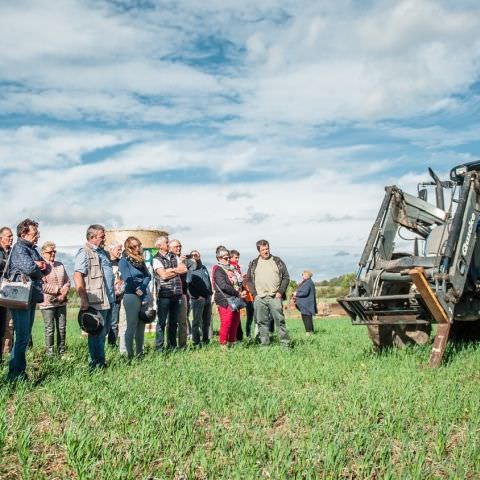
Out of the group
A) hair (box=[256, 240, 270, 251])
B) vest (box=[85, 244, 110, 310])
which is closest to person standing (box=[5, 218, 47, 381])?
vest (box=[85, 244, 110, 310])

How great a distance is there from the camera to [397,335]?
10.1m

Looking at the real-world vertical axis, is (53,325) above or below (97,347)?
above

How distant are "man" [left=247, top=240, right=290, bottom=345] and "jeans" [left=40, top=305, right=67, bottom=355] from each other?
3.30 metres

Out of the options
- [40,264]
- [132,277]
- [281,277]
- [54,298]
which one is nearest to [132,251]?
[132,277]

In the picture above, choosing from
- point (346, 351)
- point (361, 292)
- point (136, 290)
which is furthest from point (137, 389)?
point (346, 351)

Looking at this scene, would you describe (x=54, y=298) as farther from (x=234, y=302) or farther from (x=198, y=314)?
(x=234, y=302)

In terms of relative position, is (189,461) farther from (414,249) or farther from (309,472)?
(414,249)

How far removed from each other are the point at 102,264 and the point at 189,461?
15.0 feet

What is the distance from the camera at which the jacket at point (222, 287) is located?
11.5 metres

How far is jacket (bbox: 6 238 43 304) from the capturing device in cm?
749

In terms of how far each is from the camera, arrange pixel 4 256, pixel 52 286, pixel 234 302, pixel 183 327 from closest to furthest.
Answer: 1. pixel 4 256
2. pixel 52 286
3. pixel 183 327
4. pixel 234 302

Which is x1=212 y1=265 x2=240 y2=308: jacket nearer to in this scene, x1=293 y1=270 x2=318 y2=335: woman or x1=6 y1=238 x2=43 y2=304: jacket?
x1=6 y1=238 x2=43 y2=304: jacket

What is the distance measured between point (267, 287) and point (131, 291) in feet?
8.80

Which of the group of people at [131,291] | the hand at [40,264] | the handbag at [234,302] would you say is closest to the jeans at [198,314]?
the group of people at [131,291]
